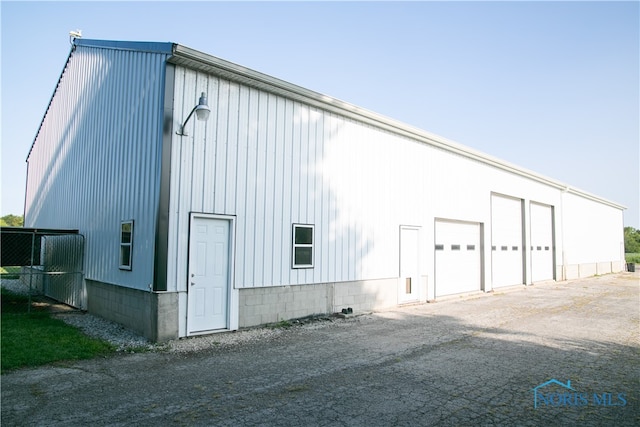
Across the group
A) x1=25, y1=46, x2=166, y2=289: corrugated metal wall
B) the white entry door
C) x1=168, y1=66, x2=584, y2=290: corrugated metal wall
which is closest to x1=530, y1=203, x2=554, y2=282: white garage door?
x1=168, y1=66, x2=584, y2=290: corrugated metal wall

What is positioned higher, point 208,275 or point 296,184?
point 296,184

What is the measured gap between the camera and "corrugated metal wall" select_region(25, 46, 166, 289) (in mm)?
8680

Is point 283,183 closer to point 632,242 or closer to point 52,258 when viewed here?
point 52,258

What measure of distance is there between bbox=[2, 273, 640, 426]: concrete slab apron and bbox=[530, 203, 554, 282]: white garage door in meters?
12.5

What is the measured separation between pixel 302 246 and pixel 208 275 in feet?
8.71

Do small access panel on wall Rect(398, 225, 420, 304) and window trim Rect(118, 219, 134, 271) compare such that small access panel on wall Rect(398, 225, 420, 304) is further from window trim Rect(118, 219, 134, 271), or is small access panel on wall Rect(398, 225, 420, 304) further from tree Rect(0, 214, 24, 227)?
tree Rect(0, 214, 24, 227)

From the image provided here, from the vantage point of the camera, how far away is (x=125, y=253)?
9555 mm

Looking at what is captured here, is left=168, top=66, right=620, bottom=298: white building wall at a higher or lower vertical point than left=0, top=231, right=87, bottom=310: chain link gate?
higher

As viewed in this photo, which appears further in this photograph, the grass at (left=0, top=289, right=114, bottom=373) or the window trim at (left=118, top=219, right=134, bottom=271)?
the window trim at (left=118, top=219, right=134, bottom=271)

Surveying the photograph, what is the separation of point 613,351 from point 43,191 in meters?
21.9

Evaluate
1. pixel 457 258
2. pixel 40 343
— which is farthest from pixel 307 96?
pixel 457 258

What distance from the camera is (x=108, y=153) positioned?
11.0 m

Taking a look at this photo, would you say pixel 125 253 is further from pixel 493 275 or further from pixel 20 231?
pixel 493 275

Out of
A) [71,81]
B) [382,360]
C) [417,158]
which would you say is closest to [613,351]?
[382,360]
